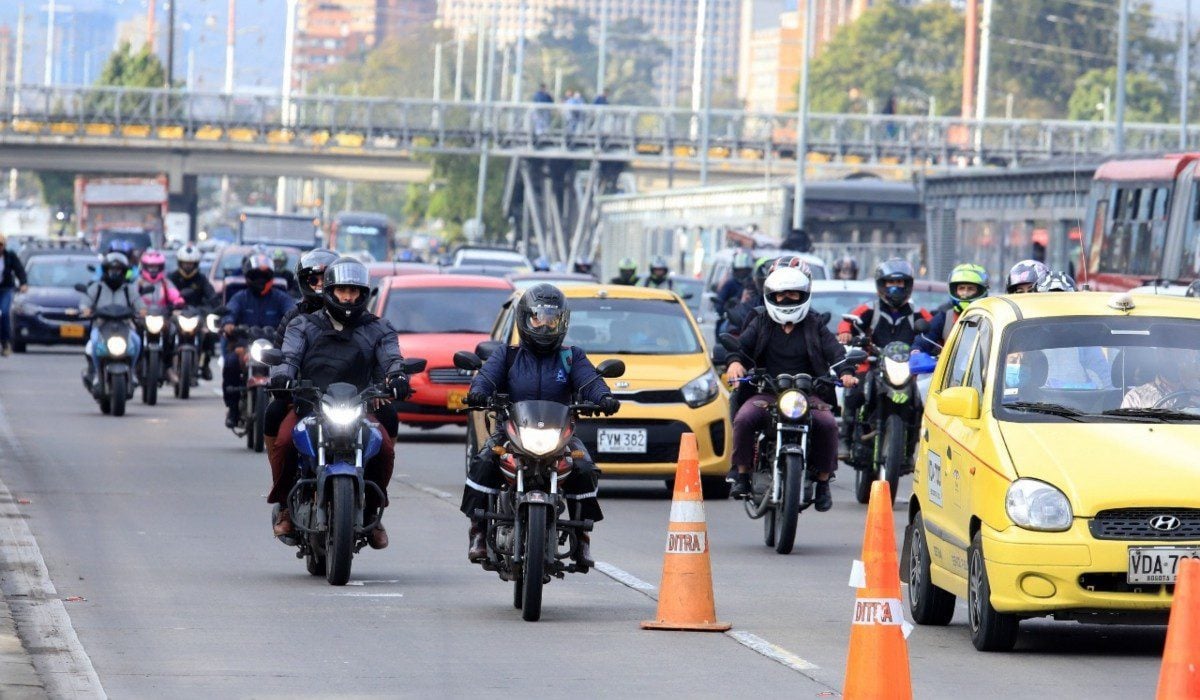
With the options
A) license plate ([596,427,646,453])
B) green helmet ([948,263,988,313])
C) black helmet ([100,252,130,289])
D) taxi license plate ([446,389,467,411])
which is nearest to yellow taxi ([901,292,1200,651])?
green helmet ([948,263,988,313])

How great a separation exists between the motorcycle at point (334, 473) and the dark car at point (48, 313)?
29220 mm

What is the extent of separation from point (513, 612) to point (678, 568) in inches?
45.9

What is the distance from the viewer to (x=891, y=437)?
1853cm

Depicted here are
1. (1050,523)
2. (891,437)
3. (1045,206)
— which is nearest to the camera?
(1050,523)

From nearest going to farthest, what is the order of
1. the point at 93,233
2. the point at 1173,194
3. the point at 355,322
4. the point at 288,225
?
1. the point at 355,322
2. the point at 1173,194
3. the point at 288,225
4. the point at 93,233

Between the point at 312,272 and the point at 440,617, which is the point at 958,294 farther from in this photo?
the point at 440,617

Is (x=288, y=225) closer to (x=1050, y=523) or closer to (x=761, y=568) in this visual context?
(x=761, y=568)

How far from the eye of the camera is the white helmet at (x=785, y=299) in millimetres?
15961

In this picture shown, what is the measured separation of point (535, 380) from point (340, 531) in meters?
1.23

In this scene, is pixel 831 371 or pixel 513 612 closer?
pixel 513 612

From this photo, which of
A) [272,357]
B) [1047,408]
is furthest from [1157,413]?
[272,357]

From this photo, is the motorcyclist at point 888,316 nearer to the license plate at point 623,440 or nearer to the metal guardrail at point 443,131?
the license plate at point 623,440

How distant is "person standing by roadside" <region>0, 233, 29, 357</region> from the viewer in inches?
1241

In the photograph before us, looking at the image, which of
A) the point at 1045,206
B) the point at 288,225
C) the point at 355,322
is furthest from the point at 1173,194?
the point at 288,225
